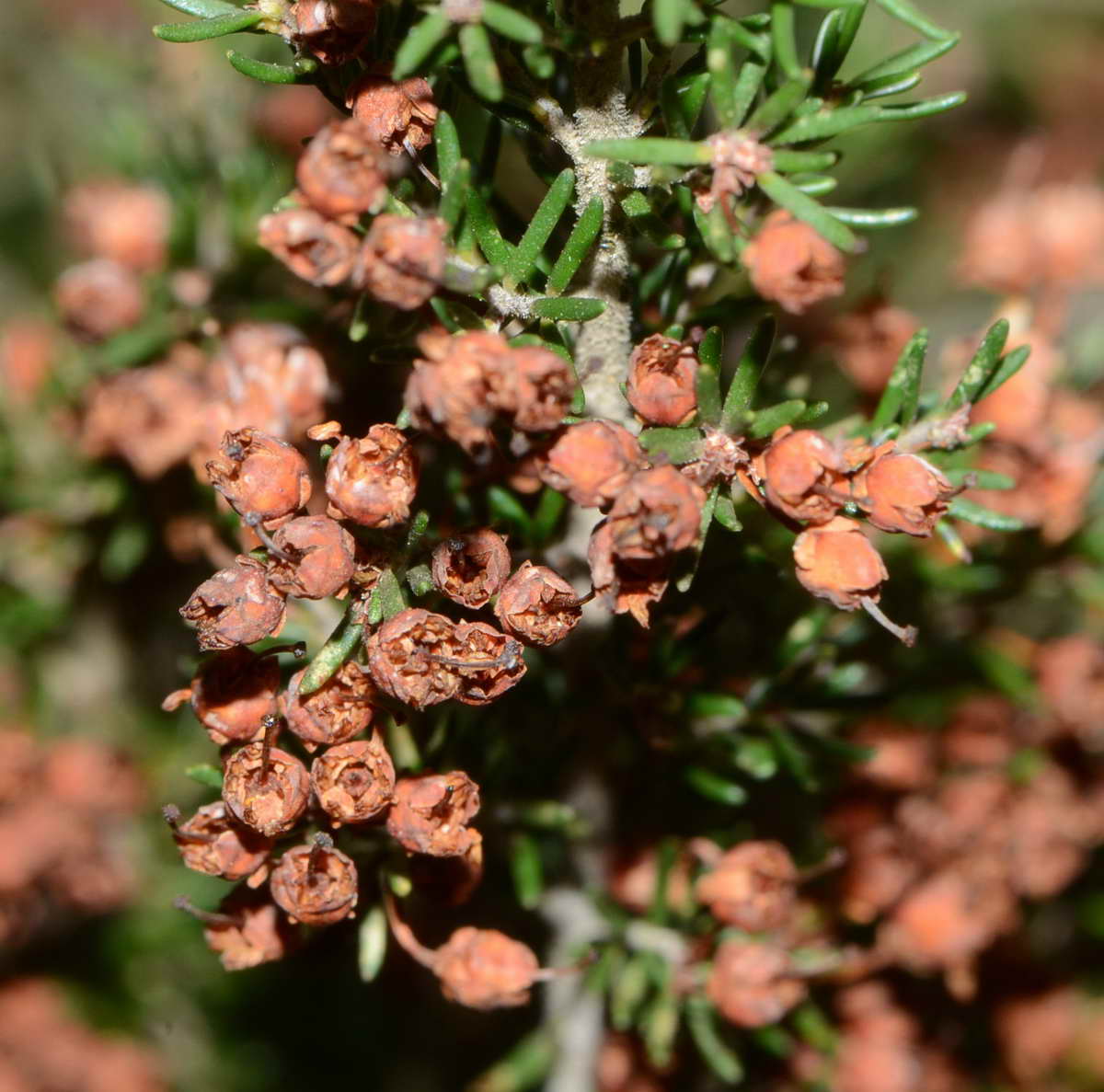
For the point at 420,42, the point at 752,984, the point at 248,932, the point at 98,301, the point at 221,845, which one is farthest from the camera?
the point at 98,301

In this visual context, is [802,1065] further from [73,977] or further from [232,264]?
[232,264]

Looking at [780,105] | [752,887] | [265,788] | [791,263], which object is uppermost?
[780,105]

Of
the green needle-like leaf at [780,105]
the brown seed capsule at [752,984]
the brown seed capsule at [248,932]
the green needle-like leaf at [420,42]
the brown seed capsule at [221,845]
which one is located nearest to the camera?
the green needle-like leaf at [420,42]

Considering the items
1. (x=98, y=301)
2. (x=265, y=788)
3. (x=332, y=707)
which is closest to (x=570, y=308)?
(x=332, y=707)

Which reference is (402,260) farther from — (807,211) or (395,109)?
(807,211)

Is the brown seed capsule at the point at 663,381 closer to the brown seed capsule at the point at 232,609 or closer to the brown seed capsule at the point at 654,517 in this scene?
the brown seed capsule at the point at 654,517

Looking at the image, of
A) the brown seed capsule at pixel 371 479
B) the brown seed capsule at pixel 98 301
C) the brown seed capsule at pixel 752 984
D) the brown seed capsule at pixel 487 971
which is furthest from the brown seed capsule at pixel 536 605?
the brown seed capsule at pixel 98 301

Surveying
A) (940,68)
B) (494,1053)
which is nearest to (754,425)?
(494,1053)
